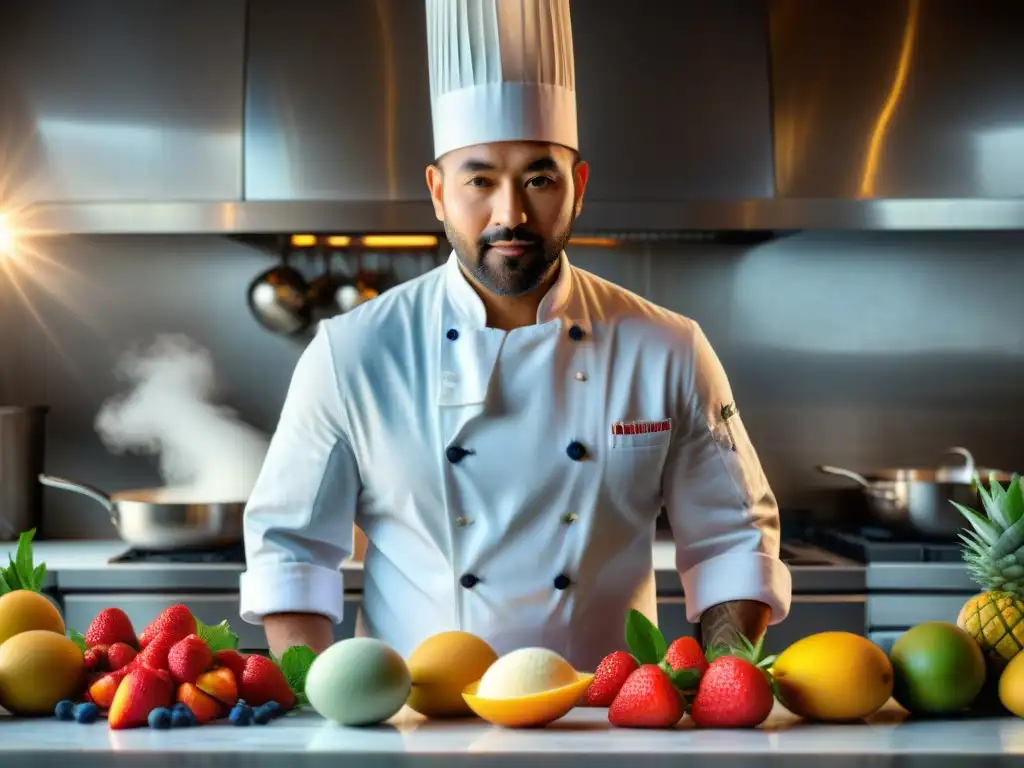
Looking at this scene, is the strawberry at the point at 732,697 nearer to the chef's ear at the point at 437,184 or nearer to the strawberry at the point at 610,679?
the strawberry at the point at 610,679

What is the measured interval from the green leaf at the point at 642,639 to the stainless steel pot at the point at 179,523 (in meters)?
1.77

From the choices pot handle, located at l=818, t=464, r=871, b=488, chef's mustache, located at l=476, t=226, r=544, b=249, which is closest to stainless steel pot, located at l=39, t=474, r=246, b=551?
chef's mustache, located at l=476, t=226, r=544, b=249

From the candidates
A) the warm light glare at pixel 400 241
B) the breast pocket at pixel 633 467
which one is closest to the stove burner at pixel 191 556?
the warm light glare at pixel 400 241

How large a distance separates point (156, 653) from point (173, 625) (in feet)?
0.24

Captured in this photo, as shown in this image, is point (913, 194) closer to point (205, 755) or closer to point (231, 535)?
point (231, 535)

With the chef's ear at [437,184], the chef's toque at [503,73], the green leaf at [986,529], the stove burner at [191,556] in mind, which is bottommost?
the stove burner at [191,556]

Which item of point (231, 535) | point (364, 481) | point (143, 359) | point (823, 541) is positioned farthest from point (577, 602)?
point (143, 359)

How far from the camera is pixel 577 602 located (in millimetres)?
1913

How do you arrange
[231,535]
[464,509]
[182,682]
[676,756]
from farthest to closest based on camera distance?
[231,535] < [464,509] < [182,682] < [676,756]

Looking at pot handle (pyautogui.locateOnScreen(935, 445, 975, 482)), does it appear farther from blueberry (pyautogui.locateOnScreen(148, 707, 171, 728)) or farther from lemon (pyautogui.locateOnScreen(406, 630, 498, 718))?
blueberry (pyautogui.locateOnScreen(148, 707, 171, 728))

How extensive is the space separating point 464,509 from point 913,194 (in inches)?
67.5

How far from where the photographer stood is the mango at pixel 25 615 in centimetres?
131

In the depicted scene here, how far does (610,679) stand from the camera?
1255 millimetres

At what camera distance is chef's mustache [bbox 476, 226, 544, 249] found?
171 cm
